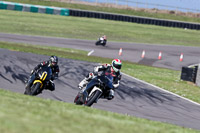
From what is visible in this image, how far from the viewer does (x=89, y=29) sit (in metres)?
46.7

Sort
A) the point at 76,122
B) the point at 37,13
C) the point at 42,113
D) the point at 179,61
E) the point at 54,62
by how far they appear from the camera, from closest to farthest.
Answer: the point at 76,122, the point at 42,113, the point at 54,62, the point at 179,61, the point at 37,13

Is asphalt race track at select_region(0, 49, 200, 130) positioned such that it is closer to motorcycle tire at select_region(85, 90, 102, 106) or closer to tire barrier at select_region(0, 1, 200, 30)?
motorcycle tire at select_region(85, 90, 102, 106)

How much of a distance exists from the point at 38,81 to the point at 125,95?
3868 mm

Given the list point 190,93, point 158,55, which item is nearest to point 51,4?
point 158,55

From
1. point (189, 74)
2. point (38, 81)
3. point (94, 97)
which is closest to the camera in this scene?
point (94, 97)

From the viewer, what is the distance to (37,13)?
176 ft

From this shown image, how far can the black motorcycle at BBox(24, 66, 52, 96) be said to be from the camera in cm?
1248

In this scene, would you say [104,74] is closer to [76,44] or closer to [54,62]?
[54,62]

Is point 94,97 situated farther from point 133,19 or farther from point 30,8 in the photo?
point 133,19

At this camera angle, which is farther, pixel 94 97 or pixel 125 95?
pixel 125 95

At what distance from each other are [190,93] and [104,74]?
703cm

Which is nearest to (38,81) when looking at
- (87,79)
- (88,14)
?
(87,79)

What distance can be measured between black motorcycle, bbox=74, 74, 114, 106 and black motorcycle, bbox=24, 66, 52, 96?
160 cm

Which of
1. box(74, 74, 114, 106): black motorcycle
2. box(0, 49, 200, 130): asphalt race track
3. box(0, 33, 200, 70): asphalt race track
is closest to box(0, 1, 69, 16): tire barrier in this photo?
box(0, 33, 200, 70): asphalt race track
